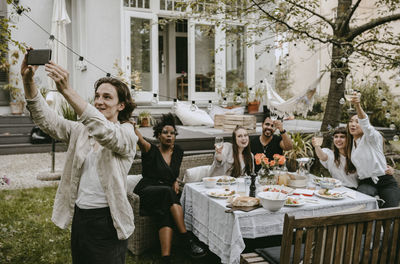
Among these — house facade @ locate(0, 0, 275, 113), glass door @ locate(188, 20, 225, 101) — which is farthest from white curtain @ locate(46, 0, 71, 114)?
glass door @ locate(188, 20, 225, 101)

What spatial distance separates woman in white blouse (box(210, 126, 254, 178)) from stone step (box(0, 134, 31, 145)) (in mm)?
5763

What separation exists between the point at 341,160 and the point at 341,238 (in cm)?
201

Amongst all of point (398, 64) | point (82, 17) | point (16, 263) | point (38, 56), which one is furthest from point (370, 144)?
point (82, 17)

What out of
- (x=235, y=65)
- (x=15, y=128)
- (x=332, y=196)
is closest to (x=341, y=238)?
(x=332, y=196)

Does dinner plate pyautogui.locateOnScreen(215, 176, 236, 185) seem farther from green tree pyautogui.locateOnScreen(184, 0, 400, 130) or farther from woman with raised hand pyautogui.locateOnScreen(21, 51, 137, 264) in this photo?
green tree pyautogui.locateOnScreen(184, 0, 400, 130)

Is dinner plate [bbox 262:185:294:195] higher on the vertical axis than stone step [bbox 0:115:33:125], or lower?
lower

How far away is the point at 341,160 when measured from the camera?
154 inches

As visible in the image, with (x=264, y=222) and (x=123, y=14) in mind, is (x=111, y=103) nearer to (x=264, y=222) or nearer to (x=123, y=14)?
(x=264, y=222)

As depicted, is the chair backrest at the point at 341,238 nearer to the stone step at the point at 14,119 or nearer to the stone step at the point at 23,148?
the stone step at the point at 23,148

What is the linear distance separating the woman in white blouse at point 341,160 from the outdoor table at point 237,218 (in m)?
0.64

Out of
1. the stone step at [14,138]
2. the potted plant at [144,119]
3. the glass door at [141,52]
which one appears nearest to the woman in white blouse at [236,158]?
the potted plant at [144,119]

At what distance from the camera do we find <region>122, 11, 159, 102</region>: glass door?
8664 mm

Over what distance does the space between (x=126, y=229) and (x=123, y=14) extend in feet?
25.6

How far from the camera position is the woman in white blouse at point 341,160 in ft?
12.7
